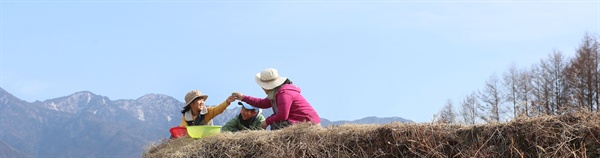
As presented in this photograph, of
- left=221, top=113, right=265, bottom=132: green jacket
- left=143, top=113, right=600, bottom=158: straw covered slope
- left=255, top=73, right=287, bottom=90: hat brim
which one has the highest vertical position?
left=255, top=73, right=287, bottom=90: hat brim

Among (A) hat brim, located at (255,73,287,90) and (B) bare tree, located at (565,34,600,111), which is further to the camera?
(B) bare tree, located at (565,34,600,111)

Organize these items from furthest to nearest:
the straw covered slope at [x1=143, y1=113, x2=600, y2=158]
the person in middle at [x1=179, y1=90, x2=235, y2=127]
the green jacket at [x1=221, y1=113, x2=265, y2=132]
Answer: the person in middle at [x1=179, y1=90, x2=235, y2=127]
the green jacket at [x1=221, y1=113, x2=265, y2=132]
the straw covered slope at [x1=143, y1=113, x2=600, y2=158]

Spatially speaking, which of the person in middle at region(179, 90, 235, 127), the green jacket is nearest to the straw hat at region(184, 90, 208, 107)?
the person in middle at region(179, 90, 235, 127)

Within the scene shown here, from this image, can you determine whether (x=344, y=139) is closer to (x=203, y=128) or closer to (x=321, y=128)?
(x=321, y=128)

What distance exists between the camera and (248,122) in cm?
952

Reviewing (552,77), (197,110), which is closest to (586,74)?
(552,77)

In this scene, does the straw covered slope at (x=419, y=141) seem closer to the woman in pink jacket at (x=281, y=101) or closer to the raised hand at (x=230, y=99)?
the woman in pink jacket at (x=281, y=101)

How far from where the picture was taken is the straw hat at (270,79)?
9.26m

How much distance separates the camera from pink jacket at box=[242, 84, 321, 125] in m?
8.73

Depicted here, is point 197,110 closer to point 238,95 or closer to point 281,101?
point 238,95

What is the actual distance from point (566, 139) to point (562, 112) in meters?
0.35

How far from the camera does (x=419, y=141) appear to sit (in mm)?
6277

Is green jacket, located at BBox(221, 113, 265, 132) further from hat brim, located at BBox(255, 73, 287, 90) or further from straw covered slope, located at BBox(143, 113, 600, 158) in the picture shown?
straw covered slope, located at BBox(143, 113, 600, 158)

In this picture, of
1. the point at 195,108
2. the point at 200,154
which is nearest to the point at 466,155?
the point at 200,154
